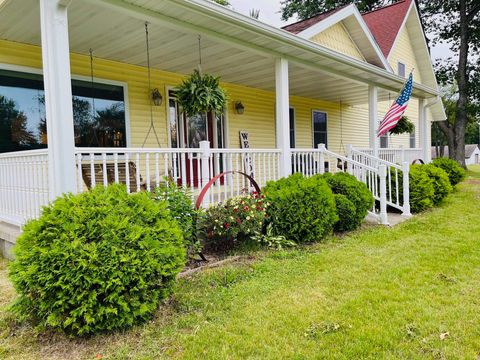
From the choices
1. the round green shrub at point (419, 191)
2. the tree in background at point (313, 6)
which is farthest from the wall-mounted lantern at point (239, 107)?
the tree in background at point (313, 6)

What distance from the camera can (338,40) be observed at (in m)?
9.97

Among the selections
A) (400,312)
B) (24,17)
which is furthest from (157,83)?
(400,312)

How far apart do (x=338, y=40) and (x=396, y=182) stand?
4733 millimetres

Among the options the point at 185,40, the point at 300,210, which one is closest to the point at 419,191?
the point at 300,210

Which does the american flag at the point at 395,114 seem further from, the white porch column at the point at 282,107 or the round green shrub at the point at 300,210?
the round green shrub at the point at 300,210

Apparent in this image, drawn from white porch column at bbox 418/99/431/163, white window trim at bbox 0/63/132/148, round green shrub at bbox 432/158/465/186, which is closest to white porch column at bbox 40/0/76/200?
white window trim at bbox 0/63/132/148

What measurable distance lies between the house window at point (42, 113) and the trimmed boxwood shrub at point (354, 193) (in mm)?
3941

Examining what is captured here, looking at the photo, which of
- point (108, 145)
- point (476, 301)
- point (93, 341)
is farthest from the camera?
point (108, 145)

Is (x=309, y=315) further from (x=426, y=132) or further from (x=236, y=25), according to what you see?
(x=426, y=132)

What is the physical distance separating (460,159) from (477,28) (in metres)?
6.92

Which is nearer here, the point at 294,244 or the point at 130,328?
the point at 130,328

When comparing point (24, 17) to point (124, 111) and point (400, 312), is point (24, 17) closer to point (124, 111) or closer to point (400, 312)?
point (124, 111)

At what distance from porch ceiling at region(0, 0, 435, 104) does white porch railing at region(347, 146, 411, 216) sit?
178cm

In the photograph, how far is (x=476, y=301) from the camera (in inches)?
121
